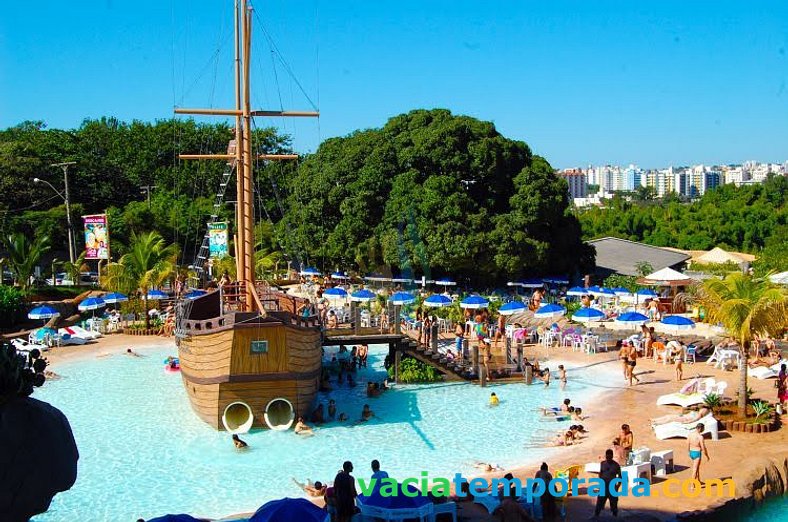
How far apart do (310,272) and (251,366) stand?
89.5 ft

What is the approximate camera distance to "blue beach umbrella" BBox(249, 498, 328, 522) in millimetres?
9586

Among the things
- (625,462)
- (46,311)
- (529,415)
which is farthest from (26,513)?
(46,311)

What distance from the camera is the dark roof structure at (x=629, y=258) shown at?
4794 cm

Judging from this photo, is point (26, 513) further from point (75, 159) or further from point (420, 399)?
point (75, 159)

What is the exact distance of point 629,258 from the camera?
167 ft

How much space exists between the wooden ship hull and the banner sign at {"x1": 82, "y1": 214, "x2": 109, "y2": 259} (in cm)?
2227

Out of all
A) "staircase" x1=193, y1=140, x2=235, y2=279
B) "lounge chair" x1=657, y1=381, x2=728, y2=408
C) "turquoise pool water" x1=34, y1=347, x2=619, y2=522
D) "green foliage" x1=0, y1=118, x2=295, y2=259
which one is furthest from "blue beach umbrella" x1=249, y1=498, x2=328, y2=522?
"green foliage" x1=0, y1=118, x2=295, y2=259

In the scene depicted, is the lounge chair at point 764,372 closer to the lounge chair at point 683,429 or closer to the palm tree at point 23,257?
the lounge chair at point 683,429

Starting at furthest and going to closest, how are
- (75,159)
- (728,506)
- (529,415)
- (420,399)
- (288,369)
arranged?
(75,159) < (420,399) < (529,415) < (288,369) < (728,506)

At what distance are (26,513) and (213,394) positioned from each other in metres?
11.8

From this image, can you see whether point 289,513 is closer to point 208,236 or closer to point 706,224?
point 208,236

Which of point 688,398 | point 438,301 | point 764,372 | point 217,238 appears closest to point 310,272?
point 217,238

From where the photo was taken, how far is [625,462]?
14.3 meters

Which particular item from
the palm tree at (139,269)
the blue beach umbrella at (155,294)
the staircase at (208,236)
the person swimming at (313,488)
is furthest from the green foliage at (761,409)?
the blue beach umbrella at (155,294)
